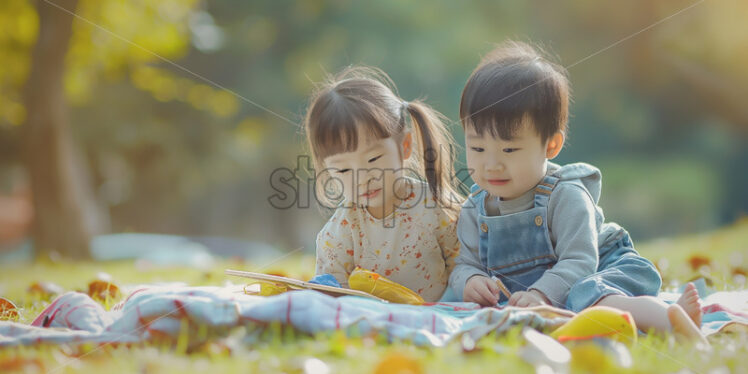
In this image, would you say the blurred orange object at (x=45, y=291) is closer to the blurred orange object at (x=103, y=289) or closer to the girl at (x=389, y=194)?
the blurred orange object at (x=103, y=289)

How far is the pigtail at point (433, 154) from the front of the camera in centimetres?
280

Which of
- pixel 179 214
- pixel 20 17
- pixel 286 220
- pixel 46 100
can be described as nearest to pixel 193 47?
pixel 20 17

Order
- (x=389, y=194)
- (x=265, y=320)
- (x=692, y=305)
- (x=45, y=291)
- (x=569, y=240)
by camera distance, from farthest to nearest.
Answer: (x=45, y=291) < (x=389, y=194) < (x=569, y=240) < (x=692, y=305) < (x=265, y=320)

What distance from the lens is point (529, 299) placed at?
7.13 ft

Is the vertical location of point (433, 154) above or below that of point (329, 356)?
above

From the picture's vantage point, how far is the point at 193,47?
37.8ft

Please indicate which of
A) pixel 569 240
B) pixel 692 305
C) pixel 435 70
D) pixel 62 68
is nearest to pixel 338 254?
pixel 569 240

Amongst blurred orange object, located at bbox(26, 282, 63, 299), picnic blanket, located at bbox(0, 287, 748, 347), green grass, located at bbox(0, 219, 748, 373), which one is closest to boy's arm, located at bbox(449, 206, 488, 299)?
picnic blanket, located at bbox(0, 287, 748, 347)

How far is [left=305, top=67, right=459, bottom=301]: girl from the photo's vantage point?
8.63ft

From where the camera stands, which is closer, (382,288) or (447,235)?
(382,288)

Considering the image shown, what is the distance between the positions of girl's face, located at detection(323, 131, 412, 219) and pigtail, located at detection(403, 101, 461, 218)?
0.09 metres

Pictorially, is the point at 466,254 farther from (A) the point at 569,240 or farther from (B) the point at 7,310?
(B) the point at 7,310

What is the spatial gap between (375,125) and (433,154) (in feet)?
1.19

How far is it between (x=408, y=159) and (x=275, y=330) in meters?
1.31
